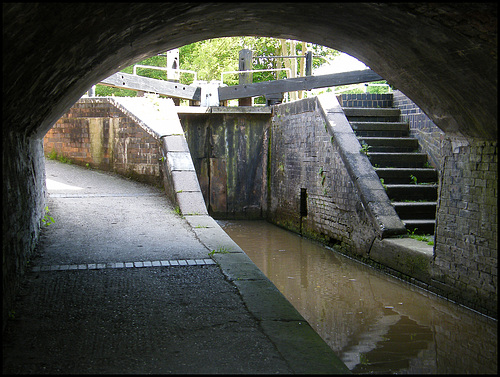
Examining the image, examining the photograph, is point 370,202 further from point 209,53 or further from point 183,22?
point 209,53

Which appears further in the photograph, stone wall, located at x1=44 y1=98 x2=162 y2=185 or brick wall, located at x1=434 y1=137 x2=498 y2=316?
stone wall, located at x1=44 y1=98 x2=162 y2=185

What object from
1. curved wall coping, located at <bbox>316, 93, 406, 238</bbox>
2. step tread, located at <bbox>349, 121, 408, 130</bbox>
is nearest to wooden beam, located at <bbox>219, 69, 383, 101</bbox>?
step tread, located at <bbox>349, 121, 408, 130</bbox>

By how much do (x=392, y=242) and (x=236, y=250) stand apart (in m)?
2.73

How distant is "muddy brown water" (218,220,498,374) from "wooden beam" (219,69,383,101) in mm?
4544

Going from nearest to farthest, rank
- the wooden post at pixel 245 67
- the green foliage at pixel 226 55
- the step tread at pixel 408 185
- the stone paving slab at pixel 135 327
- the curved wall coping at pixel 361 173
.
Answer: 1. the stone paving slab at pixel 135 327
2. the curved wall coping at pixel 361 173
3. the step tread at pixel 408 185
4. the wooden post at pixel 245 67
5. the green foliage at pixel 226 55

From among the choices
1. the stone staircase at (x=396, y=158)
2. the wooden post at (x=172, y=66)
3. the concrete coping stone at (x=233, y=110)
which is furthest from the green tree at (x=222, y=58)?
the stone staircase at (x=396, y=158)

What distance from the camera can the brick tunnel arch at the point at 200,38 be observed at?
12.6ft

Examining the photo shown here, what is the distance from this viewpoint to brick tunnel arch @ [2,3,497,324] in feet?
12.6

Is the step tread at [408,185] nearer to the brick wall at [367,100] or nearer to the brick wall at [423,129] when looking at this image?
the brick wall at [423,129]

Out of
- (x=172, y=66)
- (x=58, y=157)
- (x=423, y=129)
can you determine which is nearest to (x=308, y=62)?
(x=172, y=66)

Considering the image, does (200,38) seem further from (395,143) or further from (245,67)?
(245,67)

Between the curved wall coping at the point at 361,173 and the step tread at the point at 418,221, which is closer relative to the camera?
the curved wall coping at the point at 361,173

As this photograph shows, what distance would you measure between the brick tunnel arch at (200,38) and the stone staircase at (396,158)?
2835 mm

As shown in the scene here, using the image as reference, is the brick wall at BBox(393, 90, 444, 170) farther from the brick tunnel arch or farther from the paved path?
the paved path
